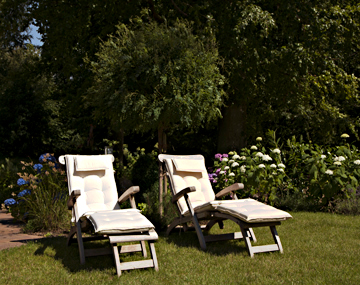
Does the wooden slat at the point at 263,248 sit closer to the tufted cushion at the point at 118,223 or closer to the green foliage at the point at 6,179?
the tufted cushion at the point at 118,223

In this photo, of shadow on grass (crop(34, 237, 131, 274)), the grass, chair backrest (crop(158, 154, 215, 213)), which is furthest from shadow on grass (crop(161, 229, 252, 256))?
shadow on grass (crop(34, 237, 131, 274))

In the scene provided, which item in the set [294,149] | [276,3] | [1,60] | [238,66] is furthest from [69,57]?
[1,60]

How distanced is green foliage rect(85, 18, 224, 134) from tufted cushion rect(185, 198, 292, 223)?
5.70 ft

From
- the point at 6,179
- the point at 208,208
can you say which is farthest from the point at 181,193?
the point at 6,179

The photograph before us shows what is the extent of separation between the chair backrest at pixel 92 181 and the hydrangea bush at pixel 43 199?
888 mm

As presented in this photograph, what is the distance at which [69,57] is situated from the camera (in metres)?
10.2

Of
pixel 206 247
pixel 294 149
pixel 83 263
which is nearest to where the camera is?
pixel 83 263

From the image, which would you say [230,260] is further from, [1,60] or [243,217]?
[1,60]

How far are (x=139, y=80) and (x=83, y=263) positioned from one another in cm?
324

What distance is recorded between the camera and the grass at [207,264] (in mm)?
3738

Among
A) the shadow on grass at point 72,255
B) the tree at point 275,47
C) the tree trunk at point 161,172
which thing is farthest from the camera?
the tree at point 275,47

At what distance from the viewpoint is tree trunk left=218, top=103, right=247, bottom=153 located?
10492 mm

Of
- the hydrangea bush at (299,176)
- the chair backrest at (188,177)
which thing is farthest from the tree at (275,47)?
the chair backrest at (188,177)

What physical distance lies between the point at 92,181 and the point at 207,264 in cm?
189
